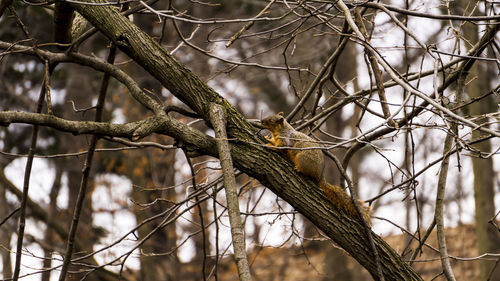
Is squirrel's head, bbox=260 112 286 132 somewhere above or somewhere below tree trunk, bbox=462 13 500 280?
below

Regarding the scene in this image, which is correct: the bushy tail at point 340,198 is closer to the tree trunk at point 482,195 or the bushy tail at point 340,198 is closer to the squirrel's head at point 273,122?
the squirrel's head at point 273,122

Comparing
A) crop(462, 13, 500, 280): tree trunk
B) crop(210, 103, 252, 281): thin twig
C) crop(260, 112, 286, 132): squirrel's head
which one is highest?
crop(462, 13, 500, 280): tree trunk

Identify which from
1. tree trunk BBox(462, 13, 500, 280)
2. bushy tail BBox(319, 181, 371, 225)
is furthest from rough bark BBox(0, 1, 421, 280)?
tree trunk BBox(462, 13, 500, 280)

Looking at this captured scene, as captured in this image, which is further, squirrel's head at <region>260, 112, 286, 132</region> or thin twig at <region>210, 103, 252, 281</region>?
squirrel's head at <region>260, 112, 286, 132</region>

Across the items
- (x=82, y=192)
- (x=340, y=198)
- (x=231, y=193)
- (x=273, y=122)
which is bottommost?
(x=231, y=193)

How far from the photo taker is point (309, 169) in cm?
354

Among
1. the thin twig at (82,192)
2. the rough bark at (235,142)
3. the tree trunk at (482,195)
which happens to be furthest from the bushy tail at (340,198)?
the tree trunk at (482,195)

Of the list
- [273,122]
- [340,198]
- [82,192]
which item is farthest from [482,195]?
[82,192]

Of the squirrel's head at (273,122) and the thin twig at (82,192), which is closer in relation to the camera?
the thin twig at (82,192)

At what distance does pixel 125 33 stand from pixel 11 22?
8.16m

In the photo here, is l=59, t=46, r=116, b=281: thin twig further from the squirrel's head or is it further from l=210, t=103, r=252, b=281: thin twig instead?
the squirrel's head

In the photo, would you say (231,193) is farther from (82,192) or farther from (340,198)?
(82,192)

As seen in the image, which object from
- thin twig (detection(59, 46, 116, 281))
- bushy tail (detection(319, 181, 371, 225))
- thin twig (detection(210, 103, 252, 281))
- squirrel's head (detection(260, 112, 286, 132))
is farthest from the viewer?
squirrel's head (detection(260, 112, 286, 132))

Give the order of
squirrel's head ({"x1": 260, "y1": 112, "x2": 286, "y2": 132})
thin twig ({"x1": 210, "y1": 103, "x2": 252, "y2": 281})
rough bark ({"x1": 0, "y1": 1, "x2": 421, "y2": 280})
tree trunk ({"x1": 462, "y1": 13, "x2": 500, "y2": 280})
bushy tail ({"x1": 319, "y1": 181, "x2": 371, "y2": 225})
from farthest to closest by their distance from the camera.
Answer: tree trunk ({"x1": 462, "y1": 13, "x2": 500, "y2": 280})
squirrel's head ({"x1": 260, "y1": 112, "x2": 286, "y2": 132})
bushy tail ({"x1": 319, "y1": 181, "x2": 371, "y2": 225})
rough bark ({"x1": 0, "y1": 1, "x2": 421, "y2": 280})
thin twig ({"x1": 210, "y1": 103, "x2": 252, "y2": 281})
